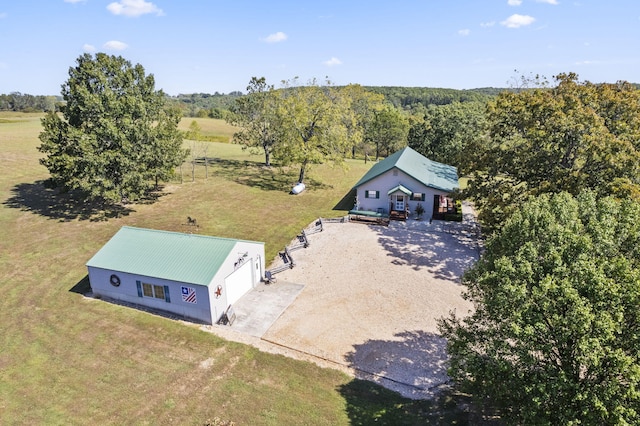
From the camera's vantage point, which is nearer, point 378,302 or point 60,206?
point 378,302

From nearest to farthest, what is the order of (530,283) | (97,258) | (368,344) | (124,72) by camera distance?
(530,283), (368,344), (97,258), (124,72)

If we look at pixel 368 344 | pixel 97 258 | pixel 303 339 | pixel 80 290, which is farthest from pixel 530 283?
pixel 80 290

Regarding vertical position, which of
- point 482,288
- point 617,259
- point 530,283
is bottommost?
point 482,288

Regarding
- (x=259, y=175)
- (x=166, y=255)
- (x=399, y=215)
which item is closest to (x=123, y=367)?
(x=166, y=255)

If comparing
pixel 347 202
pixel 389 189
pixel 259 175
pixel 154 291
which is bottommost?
pixel 154 291

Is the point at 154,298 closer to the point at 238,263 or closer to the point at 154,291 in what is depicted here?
the point at 154,291

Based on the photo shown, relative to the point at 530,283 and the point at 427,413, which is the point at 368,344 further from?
the point at 530,283

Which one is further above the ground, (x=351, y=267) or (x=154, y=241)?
(x=154, y=241)
